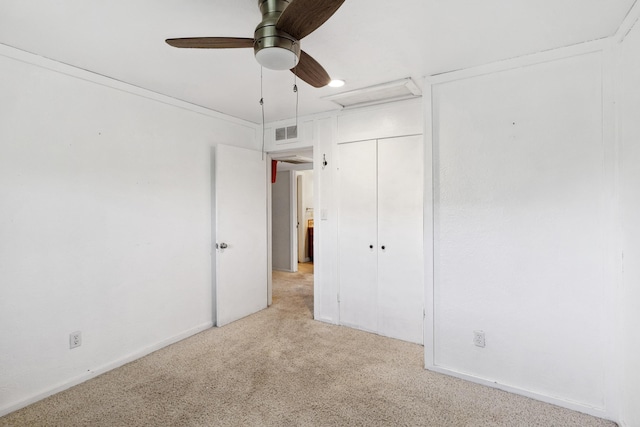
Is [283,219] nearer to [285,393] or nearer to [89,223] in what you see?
[89,223]

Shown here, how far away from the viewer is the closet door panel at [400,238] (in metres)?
2.96

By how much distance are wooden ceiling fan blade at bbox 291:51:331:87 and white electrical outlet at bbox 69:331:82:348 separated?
2426mm

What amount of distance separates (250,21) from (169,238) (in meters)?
2.08

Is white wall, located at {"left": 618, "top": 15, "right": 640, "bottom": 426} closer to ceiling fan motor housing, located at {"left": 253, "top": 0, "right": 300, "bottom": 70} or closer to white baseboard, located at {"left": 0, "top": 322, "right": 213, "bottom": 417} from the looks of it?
ceiling fan motor housing, located at {"left": 253, "top": 0, "right": 300, "bottom": 70}

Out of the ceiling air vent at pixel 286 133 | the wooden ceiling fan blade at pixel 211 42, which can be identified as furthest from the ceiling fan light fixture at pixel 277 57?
the ceiling air vent at pixel 286 133

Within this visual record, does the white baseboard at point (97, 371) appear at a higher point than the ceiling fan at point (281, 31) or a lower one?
lower

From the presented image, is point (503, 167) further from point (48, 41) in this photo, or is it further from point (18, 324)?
point (18, 324)

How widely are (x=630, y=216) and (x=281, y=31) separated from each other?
207 centimetres

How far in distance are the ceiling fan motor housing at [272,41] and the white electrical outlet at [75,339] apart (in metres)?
2.37

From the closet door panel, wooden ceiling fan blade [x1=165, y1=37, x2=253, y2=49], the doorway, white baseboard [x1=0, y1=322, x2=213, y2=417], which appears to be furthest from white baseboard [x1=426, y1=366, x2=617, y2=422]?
the doorway

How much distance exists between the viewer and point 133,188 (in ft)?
8.76

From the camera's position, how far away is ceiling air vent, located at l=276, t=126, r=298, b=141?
12.0 feet

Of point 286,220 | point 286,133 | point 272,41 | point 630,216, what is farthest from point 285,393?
point 286,220

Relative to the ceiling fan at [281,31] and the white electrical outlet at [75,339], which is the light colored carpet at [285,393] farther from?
the ceiling fan at [281,31]
